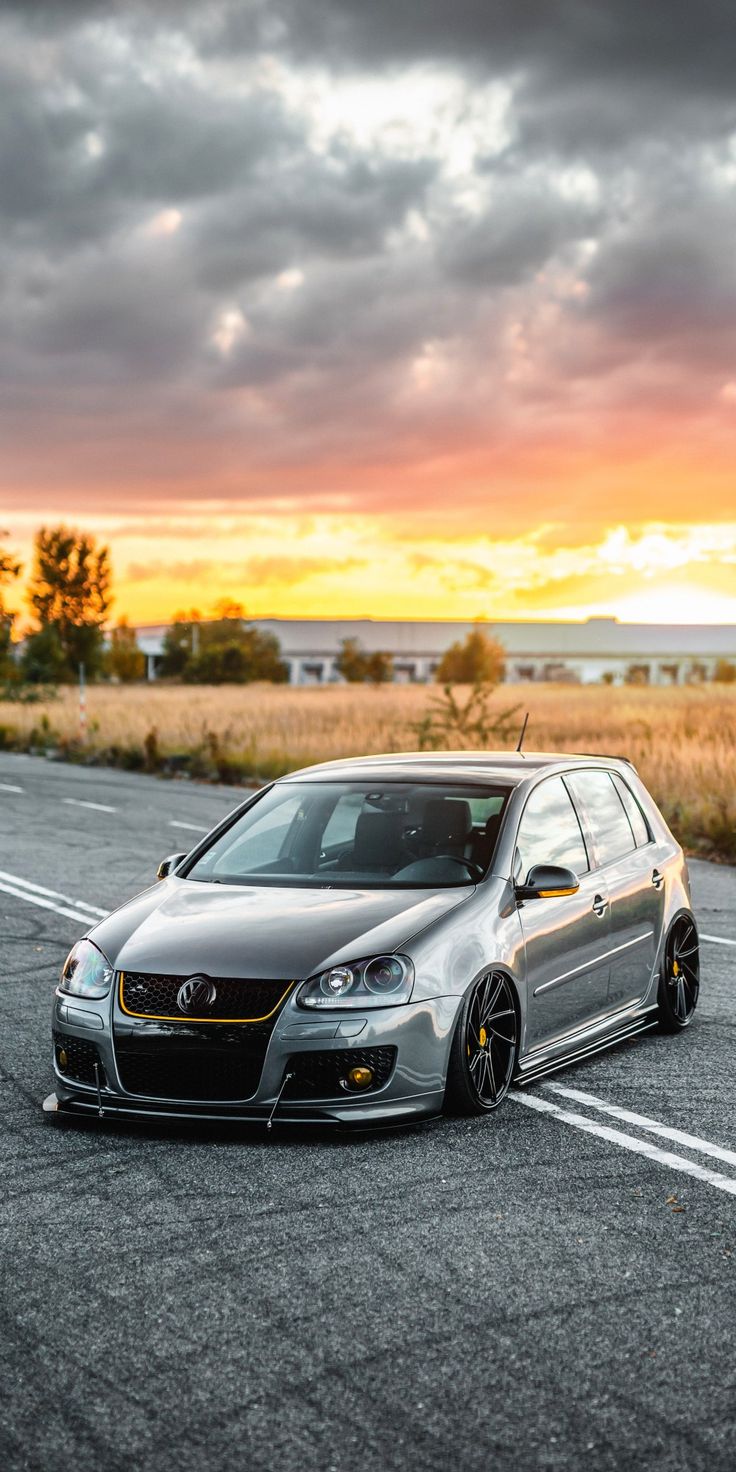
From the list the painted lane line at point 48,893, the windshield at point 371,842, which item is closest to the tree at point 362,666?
the painted lane line at point 48,893

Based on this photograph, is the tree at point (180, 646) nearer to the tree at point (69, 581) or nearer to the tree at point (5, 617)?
the tree at point (69, 581)

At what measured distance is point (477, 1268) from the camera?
4527mm

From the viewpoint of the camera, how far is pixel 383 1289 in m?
4.36

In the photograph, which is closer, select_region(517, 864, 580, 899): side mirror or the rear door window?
select_region(517, 864, 580, 899): side mirror

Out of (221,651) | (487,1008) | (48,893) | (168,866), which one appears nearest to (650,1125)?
(487,1008)

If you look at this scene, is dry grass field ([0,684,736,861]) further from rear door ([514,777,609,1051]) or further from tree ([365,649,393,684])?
tree ([365,649,393,684])

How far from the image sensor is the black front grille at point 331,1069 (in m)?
5.64

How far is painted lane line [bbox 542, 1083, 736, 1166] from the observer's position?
5.69 meters

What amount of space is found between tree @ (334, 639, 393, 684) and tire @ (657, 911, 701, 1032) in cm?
10931

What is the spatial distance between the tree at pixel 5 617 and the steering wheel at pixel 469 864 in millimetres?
38632

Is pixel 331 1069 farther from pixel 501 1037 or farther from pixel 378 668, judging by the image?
pixel 378 668

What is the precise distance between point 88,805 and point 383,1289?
18.0 m

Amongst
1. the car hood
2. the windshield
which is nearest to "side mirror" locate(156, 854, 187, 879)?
the windshield

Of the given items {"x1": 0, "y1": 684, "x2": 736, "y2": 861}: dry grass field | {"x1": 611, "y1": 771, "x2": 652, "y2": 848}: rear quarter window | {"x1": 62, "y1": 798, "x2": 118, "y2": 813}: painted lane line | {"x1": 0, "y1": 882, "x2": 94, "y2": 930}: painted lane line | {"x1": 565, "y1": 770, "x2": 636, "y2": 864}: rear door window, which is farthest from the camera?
{"x1": 62, "y1": 798, "x2": 118, "y2": 813}: painted lane line
